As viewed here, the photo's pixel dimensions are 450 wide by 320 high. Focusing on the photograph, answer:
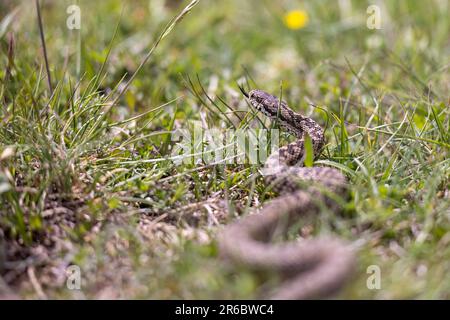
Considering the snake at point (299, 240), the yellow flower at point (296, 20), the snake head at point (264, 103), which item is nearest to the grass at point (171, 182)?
the snake at point (299, 240)

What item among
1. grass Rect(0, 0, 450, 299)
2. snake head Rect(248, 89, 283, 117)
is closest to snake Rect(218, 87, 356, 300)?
grass Rect(0, 0, 450, 299)

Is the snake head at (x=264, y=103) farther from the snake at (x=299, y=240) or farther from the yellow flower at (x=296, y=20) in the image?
the yellow flower at (x=296, y=20)

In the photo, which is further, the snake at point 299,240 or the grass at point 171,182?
the grass at point 171,182

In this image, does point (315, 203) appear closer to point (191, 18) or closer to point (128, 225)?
point (128, 225)

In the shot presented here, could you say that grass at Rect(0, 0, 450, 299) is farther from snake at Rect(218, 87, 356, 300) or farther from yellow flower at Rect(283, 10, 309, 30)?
yellow flower at Rect(283, 10, 309, 30)

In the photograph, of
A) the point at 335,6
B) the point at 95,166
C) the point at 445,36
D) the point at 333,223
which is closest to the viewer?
the point at 333,223
